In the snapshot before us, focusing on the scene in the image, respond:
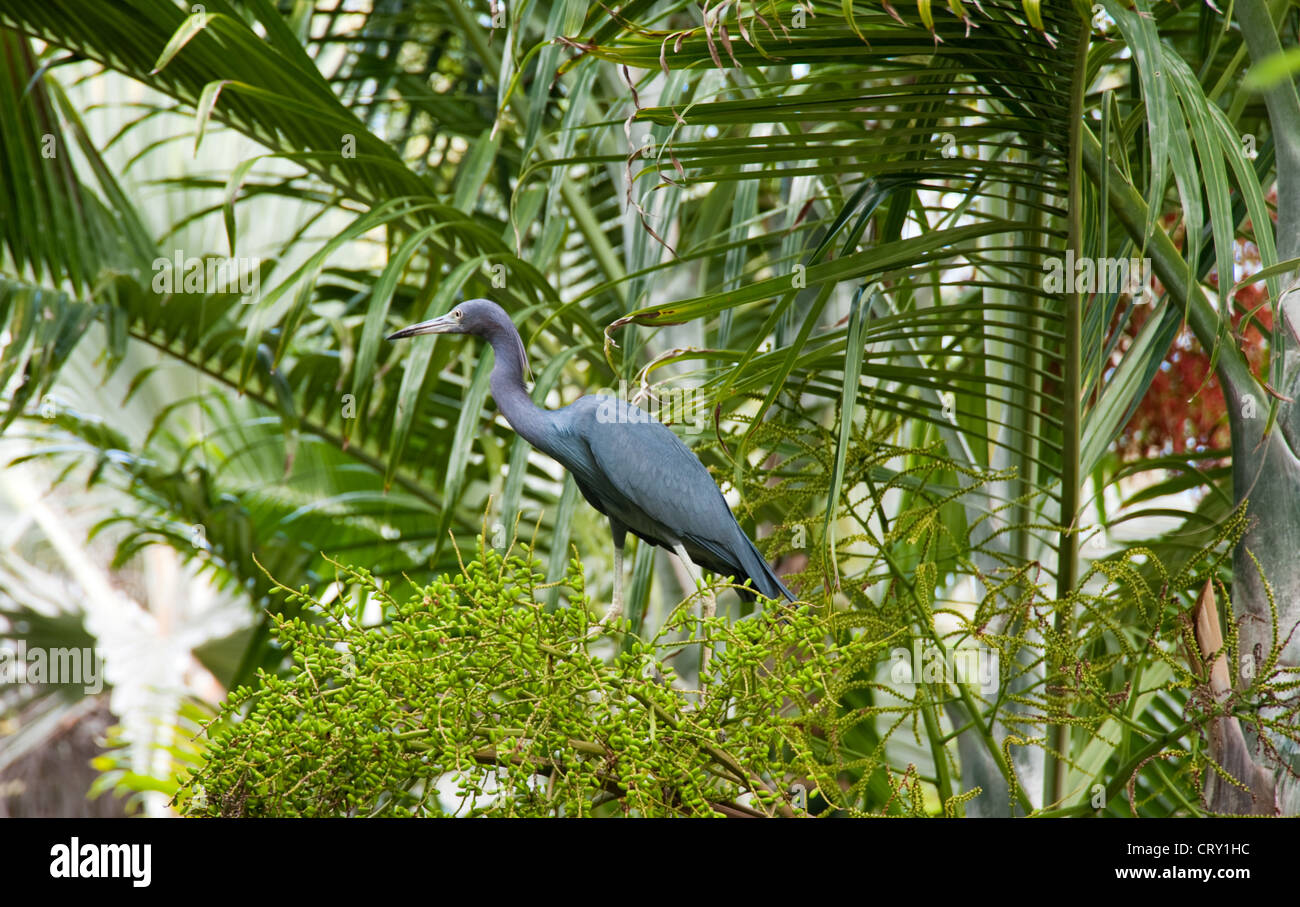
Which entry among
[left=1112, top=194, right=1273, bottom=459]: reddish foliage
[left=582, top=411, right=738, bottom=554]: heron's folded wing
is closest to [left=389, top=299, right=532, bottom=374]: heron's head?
[left=582, top=411, right=738, bottom=554]: heron's folded wing

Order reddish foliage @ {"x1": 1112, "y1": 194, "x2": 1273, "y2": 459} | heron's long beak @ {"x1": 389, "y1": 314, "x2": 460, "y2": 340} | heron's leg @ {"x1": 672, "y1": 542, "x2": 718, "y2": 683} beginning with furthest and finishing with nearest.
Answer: reddish foliage @ {"x1": 1112, "y1": 194, "x2": 1273, "y2": 459} → heron's long beak @ {"x1": 389, "y1": 314, "x2": 460, "y2": 340} → heron's leg @ {"x1": 672, "y1": 542, "x2": 718, "y2": 683}

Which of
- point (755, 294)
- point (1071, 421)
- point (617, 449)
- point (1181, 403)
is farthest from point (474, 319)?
point (1181, 403)

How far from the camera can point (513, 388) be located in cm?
133

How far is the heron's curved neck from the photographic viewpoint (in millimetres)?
1324

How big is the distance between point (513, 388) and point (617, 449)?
139mm

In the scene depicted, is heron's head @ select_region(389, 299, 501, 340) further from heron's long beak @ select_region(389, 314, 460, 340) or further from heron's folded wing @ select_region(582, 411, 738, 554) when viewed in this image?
heron's folded wing @ select_region(582, 411, 738, 554)

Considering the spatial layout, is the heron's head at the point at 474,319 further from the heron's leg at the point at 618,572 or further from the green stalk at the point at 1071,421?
the green stalk at the point at 1071,421

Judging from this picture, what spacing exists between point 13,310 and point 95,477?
506 mm

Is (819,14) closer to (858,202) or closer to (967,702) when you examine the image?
(858,202)

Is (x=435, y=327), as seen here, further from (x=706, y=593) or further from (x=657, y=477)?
(x=706, y=593)

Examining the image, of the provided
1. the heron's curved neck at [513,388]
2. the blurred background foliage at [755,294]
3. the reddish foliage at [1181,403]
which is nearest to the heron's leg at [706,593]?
the blurred background foliage at [755,294]

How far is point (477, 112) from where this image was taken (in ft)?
10.2

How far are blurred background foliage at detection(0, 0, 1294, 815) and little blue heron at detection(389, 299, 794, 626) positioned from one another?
53mm

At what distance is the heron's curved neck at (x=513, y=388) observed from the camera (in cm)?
132
